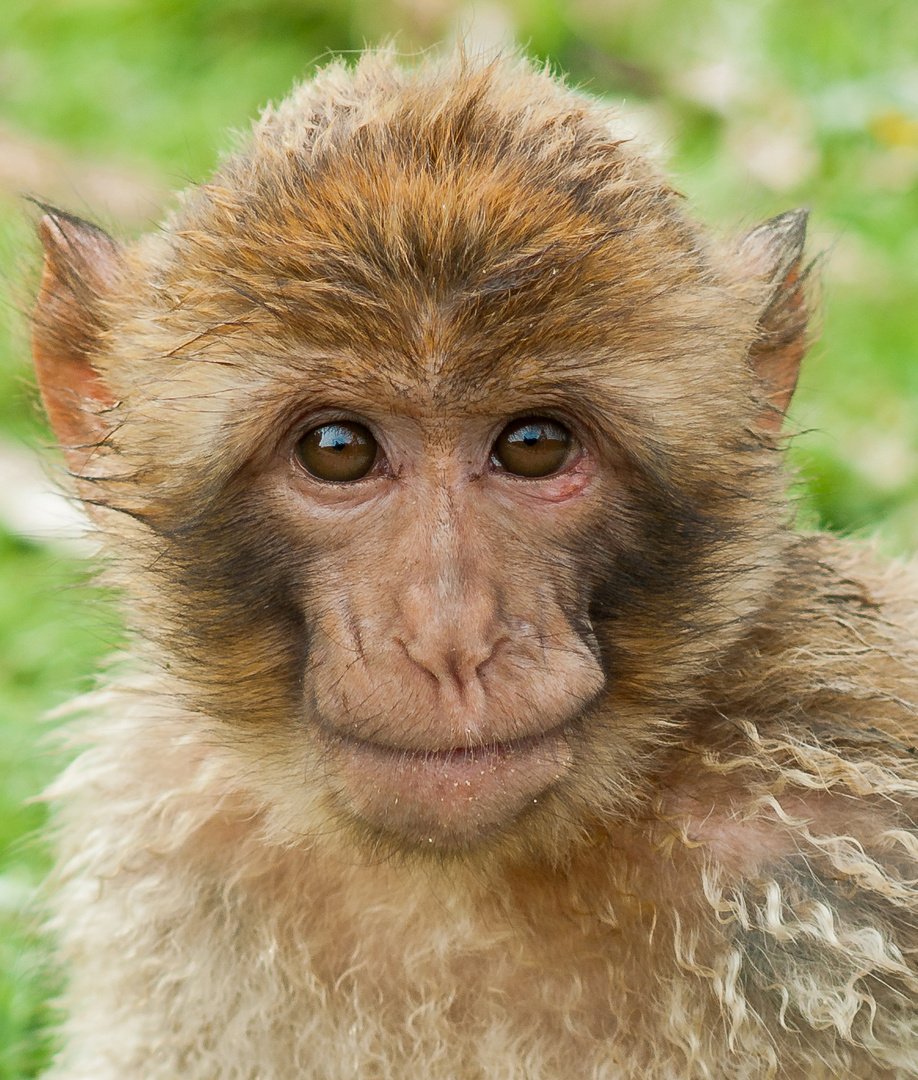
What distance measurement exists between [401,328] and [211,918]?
115cm

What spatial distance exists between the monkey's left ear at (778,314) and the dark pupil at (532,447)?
16.4 inches

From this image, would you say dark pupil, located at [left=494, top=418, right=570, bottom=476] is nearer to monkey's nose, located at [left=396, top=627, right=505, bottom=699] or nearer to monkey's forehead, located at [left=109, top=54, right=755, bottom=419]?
monkey's forehead, located at [left=109, top=54, right=755, bottom=419]

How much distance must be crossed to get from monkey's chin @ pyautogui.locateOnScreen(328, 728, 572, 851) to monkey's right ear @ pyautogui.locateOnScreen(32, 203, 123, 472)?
87 cm

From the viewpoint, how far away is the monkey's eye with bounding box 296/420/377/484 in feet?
7.57

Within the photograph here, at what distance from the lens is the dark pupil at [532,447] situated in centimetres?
231

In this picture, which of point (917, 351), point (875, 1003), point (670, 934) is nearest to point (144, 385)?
point (670, 934)

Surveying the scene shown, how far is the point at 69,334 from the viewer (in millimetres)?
2705

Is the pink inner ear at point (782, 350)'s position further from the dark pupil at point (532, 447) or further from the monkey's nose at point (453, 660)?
the monkey's nose at point (453, 660)

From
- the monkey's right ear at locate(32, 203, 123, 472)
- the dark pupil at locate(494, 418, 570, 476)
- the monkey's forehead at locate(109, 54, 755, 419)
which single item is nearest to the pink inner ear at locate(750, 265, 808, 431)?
the monkey's forehead at locate(109, 54, 755, 419)

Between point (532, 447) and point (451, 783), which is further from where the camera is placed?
point (532, 447)

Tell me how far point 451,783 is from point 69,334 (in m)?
1.14

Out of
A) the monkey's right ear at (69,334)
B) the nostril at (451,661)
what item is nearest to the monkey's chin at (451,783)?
the nostril at (451,661)

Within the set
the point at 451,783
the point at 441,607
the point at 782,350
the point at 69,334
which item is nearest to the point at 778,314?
the point at 782,350

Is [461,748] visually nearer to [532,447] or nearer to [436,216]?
[532,447]
